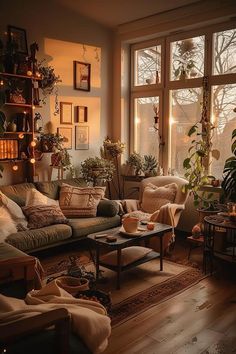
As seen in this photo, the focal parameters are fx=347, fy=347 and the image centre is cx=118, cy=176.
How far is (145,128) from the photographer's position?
5.78 metres

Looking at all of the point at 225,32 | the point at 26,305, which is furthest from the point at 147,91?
the point at 26,305

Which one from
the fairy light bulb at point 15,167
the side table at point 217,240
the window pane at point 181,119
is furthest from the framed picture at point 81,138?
the side table at point 217,240

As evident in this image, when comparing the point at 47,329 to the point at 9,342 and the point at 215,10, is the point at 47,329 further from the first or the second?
the point at 215,10

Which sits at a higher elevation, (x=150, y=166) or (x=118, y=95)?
(x=118, y=95)

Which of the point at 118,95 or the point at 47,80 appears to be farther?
the point at 118,95

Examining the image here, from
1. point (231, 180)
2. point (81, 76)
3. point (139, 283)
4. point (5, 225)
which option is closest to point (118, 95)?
point (81, 76)

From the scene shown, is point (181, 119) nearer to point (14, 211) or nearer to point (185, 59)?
point (185, 59)

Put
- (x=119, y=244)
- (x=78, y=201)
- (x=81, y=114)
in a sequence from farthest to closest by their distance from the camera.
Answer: (x=81, y=114), (x=78, y=201), (x=119, y=244)

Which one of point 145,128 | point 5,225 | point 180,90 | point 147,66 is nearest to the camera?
point 5,225

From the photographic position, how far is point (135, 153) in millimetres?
5660

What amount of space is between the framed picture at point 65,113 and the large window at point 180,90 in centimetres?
123

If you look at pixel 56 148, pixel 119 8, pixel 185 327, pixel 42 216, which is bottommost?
pixel 185 327

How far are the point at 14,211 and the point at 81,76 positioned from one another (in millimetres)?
2430

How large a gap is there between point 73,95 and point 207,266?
309cm
